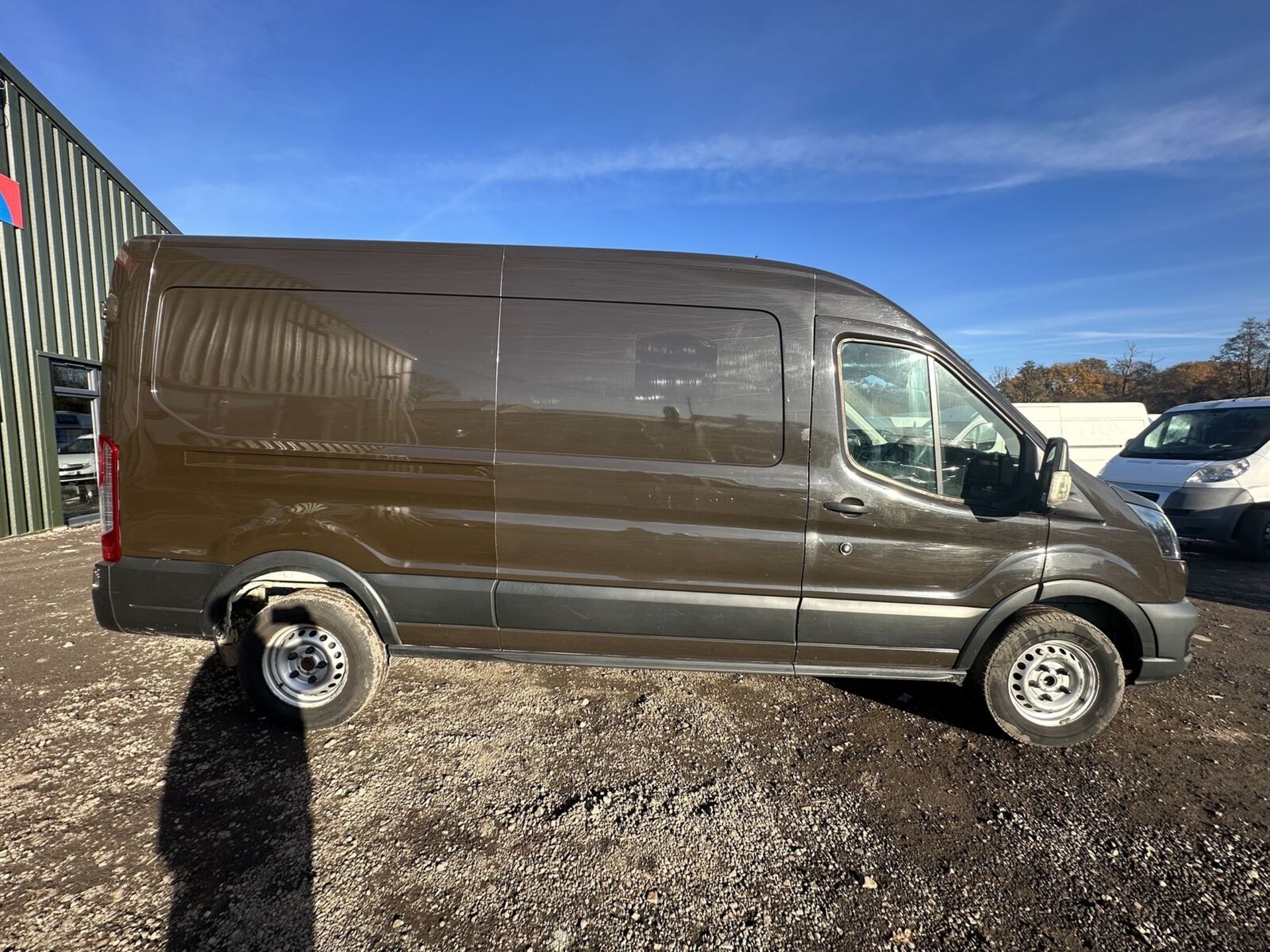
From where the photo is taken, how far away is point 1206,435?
24.3ft

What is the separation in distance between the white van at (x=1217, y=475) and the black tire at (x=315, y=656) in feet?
24.1

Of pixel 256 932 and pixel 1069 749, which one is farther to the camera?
pixel 1069 749

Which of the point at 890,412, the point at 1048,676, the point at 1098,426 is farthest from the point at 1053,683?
the point at 1098,426

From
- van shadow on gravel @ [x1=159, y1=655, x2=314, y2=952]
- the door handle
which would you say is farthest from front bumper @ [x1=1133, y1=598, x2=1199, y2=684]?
van shadow on gravel @ [x1=159, y1=655, x2=314, y2=952]

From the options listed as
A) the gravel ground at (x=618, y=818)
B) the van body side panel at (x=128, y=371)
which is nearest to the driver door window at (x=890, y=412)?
the gravel ground at (x=618, y=818)

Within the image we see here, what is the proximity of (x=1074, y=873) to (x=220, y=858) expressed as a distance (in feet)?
10.7

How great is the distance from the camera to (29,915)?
75.9 inches

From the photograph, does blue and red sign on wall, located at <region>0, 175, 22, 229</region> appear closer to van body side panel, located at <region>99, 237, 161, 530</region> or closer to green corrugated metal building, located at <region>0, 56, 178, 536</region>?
green corrugated metal building, located at <region>0, 56, 178, 536</region>

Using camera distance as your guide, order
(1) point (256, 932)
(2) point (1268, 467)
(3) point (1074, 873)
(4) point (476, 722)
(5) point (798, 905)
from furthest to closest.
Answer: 1. (2) point (1268, 467)
2. (4) point (476, 722)
3. (3) point (1074, 873)
4. (5) point (798, 905)
5. (1) point (256, 932)

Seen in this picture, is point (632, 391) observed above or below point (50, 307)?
below

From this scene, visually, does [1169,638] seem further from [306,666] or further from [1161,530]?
[306,666]

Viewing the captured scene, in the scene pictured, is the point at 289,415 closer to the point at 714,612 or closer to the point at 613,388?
the point at 613,388

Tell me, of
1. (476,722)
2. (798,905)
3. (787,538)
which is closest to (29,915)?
(476,722)

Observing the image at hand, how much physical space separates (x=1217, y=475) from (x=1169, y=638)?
5.56 m
